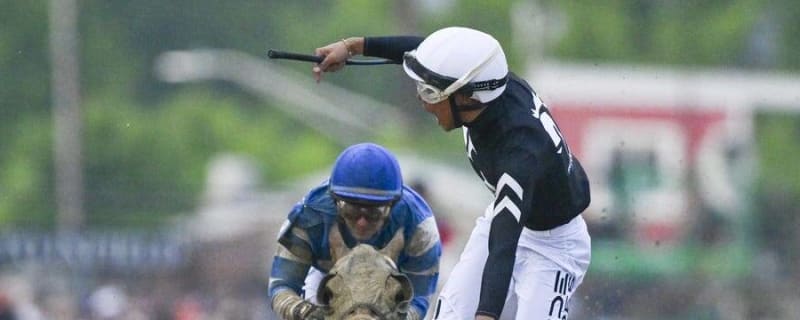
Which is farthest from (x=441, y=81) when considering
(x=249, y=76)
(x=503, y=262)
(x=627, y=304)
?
(x=249, y=76)

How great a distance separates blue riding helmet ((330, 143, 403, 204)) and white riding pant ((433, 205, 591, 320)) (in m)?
0.71

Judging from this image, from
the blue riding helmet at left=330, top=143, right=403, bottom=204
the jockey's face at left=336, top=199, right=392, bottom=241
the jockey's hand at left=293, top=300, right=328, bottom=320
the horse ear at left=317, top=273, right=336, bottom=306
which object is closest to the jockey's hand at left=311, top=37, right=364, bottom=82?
the blue riding helmet at left=330, top=143, right=403, bottom=204

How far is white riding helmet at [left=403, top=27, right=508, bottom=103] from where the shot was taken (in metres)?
8.84

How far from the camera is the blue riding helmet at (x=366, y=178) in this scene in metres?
9.12

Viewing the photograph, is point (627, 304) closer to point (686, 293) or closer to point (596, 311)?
point (686, 293)

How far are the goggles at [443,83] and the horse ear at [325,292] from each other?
1442 millimetres

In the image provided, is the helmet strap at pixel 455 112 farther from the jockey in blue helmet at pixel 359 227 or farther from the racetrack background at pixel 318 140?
the racetrack background at pixel 318 140

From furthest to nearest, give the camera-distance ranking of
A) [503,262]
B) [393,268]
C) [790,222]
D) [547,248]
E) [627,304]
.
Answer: [790,222] < [627,304] < [547,248] < [503,262] < [393,268]

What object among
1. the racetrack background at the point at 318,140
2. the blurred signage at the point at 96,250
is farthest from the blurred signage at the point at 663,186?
the blurred signage at the point at 96,250

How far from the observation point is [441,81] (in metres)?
8.82

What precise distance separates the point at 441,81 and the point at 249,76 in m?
29.9

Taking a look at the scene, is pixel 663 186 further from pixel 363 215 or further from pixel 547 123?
pixel 363 215

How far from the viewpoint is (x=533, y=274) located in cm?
975

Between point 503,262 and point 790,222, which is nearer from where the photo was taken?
point 503,262
